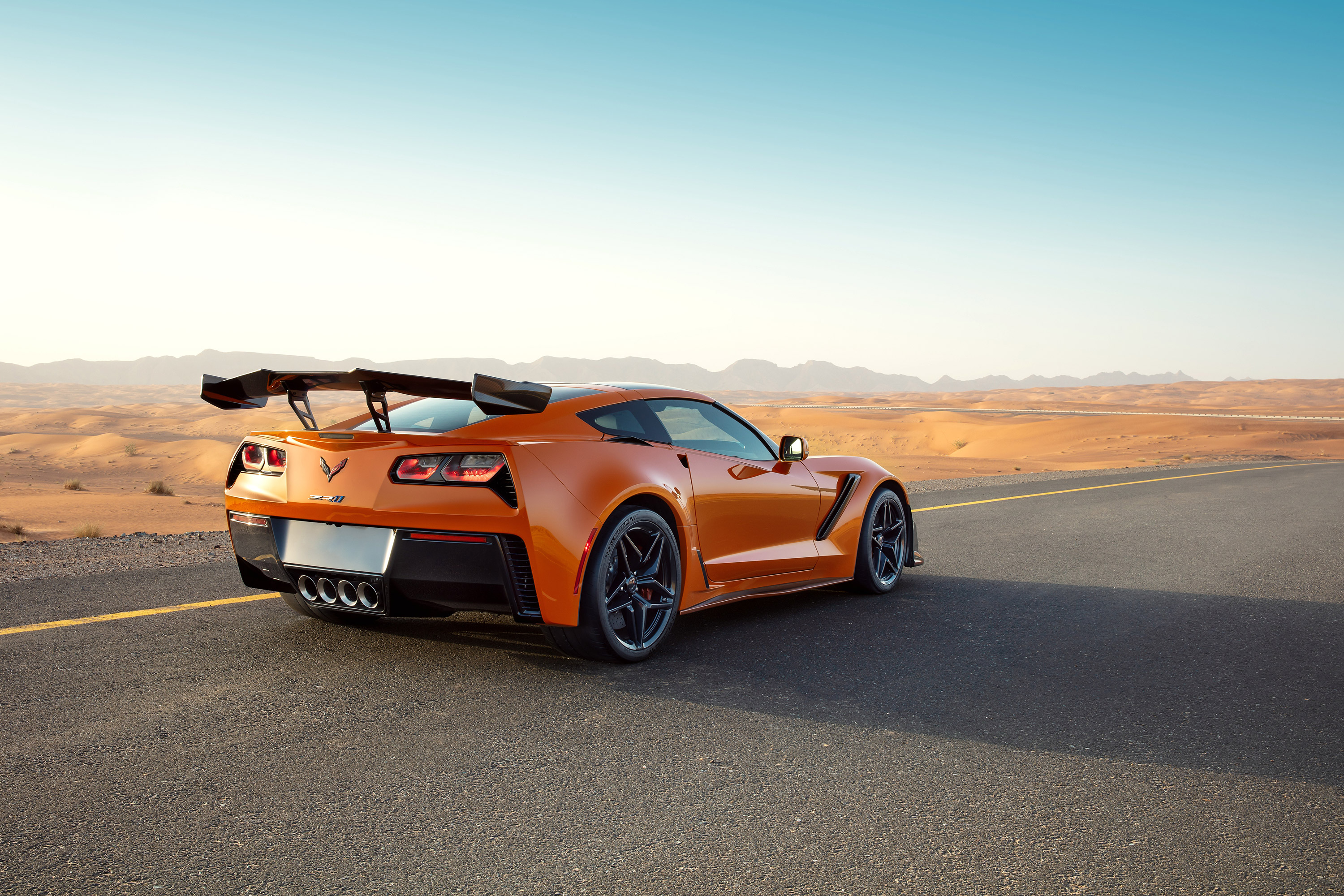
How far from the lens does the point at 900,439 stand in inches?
2069

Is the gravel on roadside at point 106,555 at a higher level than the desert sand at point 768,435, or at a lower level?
higher

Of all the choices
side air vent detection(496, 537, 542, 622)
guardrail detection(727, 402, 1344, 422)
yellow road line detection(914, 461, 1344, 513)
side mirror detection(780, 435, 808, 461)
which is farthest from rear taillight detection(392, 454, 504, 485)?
guardrail detection(727, 402, 1344, 422)

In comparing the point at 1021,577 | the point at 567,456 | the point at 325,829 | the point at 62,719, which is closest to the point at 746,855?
the point at 325,829

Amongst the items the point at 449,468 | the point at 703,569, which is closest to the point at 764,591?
the point at 703,569

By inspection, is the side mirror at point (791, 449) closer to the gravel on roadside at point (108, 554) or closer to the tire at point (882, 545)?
the tire at point (882, 545)

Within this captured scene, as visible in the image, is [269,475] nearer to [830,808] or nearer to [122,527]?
[830,808]

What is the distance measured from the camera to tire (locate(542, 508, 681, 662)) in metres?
4.68

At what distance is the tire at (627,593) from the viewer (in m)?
4.68

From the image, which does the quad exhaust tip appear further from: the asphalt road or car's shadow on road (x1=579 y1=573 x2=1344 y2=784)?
car's shadow on road (x1=579 y1=573 x2=1344 y2=784)

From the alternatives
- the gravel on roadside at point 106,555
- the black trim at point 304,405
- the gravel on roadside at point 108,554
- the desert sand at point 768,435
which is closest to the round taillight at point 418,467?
the black trim at point 304,405

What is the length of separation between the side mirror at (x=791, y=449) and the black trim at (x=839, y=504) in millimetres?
618

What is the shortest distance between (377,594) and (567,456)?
1065 millimetres

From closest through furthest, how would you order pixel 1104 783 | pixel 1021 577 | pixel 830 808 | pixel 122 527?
pixel 830 808, pixel 1104 783, pixel 1021 577, pixel 122 527

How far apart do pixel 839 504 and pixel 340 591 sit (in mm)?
3293
